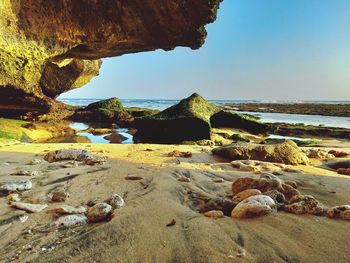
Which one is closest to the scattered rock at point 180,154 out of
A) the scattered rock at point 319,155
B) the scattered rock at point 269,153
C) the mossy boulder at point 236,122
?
the scattered rock at point 269,153

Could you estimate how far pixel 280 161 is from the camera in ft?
17.4

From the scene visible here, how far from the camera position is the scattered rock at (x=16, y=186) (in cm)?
306

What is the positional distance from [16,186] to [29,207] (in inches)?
24.3

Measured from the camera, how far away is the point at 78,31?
10508 mm

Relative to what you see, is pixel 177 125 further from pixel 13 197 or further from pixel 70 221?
pixel 70 221

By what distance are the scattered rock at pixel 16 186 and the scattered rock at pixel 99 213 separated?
1.03 meters

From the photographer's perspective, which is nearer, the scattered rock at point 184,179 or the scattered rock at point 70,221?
the scattered rock at point 70,221

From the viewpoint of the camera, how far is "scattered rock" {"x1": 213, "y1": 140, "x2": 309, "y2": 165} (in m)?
5.32

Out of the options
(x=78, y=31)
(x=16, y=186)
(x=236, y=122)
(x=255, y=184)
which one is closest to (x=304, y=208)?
(x=255, y=184)

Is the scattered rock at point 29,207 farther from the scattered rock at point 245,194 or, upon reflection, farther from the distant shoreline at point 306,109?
the distant shoreline at point 306,109

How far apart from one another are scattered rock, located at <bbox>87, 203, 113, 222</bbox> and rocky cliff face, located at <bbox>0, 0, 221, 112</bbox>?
7.32 metres

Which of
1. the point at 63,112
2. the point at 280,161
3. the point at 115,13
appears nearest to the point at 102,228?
the point at 280,161

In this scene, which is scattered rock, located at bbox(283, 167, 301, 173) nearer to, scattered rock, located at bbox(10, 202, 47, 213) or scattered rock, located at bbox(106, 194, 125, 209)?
scattered rock, located at bbox(106, 194, 125, 209)

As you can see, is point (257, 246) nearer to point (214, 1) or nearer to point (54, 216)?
point (54, 216)
